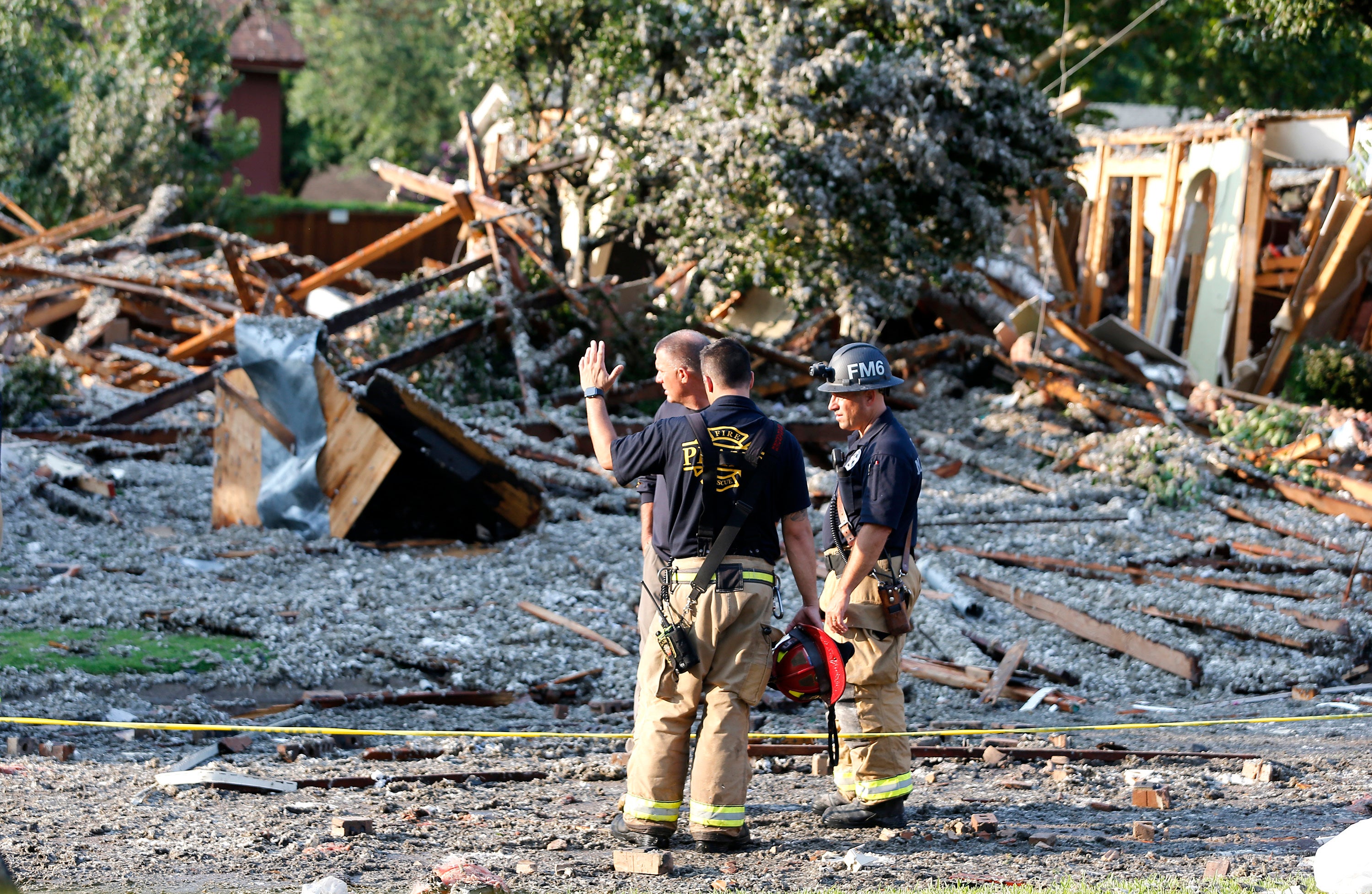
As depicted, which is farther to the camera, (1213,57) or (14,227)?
(1213,57)

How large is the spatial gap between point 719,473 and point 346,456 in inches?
224

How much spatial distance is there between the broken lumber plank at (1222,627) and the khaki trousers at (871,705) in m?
4.04

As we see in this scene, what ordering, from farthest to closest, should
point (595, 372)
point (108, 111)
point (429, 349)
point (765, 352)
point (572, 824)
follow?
point (108, 111)
point (765, 352)
point (429, 349)
point (572, 824)
point (595, 372)

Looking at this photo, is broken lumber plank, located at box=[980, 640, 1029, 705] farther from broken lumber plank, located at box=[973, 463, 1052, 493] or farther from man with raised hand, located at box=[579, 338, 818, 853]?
broken lumber plank, located at box=[973, 463, 1052, 493]

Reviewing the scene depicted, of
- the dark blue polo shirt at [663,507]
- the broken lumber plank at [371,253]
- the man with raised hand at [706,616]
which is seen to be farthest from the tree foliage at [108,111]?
the man with raised hand at [706,616]

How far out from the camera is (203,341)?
1423cm

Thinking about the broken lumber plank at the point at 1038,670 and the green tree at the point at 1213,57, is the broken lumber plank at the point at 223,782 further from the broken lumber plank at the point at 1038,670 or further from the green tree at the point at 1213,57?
the green tree at the point at 1213,57

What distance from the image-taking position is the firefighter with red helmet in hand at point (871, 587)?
4648 mm

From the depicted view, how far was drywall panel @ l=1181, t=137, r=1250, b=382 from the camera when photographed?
15391 mm

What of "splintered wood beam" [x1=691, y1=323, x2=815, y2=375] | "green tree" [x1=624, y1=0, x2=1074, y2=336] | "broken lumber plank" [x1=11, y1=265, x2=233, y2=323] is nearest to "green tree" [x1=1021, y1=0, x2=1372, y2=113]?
"green tree" [x1=624, y1=0, x2=1074, y2=336]

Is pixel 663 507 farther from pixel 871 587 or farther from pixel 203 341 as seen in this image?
pixel 203 341

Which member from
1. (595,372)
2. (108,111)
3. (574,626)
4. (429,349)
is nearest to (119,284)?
(429,349)

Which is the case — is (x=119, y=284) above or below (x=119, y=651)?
above

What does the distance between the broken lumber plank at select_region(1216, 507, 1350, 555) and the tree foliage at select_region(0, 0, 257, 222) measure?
60.7 ft
